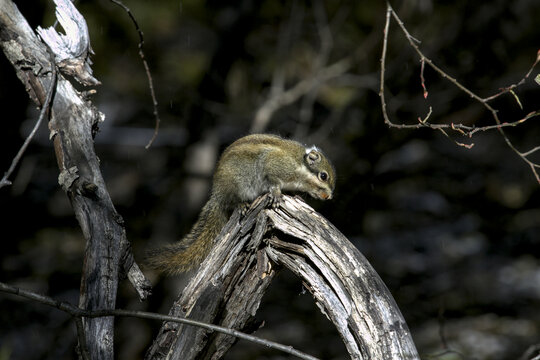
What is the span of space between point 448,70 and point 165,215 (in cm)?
281

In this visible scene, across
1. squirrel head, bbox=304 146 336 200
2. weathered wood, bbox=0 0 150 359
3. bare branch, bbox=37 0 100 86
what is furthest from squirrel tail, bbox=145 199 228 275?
bare branch, bbox=37 0 100 86

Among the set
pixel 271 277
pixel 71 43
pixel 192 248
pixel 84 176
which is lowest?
pixel 271 277

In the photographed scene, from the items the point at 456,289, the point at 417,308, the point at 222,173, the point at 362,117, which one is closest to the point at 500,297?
the point at 456,289

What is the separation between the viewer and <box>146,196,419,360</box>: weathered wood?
2027 mm

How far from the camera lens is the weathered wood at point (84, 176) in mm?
1966

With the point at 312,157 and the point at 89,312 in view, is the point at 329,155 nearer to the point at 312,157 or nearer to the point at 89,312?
the point at 312,157

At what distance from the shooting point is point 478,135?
612 cm

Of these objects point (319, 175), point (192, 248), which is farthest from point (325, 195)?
point (192, 248)

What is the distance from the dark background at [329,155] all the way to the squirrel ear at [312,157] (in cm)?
198

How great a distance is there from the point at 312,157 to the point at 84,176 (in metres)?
1.27

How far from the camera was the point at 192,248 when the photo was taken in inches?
114

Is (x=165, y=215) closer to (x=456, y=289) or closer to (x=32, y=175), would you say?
(x=32, y=175)

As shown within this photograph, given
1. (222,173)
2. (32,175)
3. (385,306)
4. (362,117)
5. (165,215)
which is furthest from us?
(32,175)

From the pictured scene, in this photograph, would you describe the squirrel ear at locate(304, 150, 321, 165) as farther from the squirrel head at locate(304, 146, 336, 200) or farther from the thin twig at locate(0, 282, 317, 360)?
the thin twig at locate(0, 282, 317, 360)
